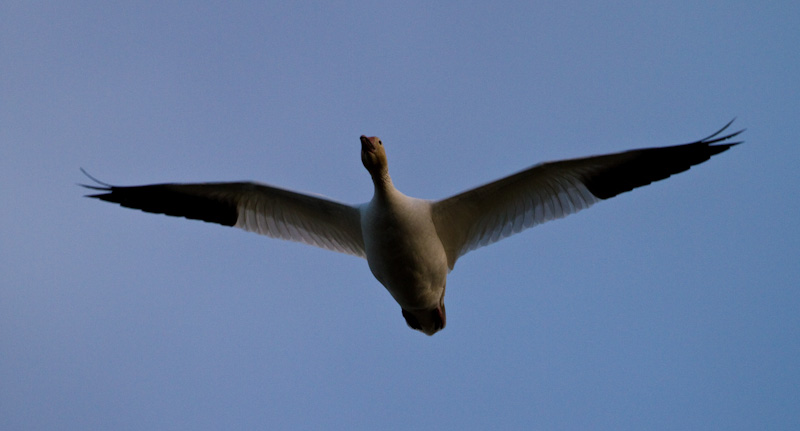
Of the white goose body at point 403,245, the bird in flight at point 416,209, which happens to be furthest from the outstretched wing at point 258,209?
the white goose body at point 403,245

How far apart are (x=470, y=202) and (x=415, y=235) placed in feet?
3.05

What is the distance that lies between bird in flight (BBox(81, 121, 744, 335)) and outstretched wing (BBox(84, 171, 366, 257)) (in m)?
0.01

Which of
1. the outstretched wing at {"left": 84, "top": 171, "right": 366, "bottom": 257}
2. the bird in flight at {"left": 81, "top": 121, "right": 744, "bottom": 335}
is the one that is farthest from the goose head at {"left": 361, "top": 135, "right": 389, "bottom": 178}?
the outstretched wing at {"left": 84, "top": 171, "right": 366, "bottom": 257}

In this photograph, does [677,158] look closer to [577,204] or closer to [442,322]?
[577,204]

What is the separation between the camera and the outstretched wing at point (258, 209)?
9.73 m

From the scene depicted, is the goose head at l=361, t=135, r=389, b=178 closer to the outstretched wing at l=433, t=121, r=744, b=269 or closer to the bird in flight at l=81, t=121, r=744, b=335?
the bird in flight at l=81, t=121, r=744, b=335

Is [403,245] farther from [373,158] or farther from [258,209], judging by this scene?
[258,209]

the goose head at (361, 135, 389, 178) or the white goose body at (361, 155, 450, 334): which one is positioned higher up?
the goose head at (361, 135, 389, 178)

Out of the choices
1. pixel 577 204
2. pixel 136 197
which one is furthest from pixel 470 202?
pixel 136 197

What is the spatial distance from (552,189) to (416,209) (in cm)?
184

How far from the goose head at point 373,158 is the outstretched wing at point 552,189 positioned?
2.82ft

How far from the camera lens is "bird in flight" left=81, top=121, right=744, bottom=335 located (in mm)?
9023

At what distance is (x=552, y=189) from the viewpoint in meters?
9.51

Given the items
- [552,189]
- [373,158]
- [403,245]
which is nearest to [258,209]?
[373,158]
